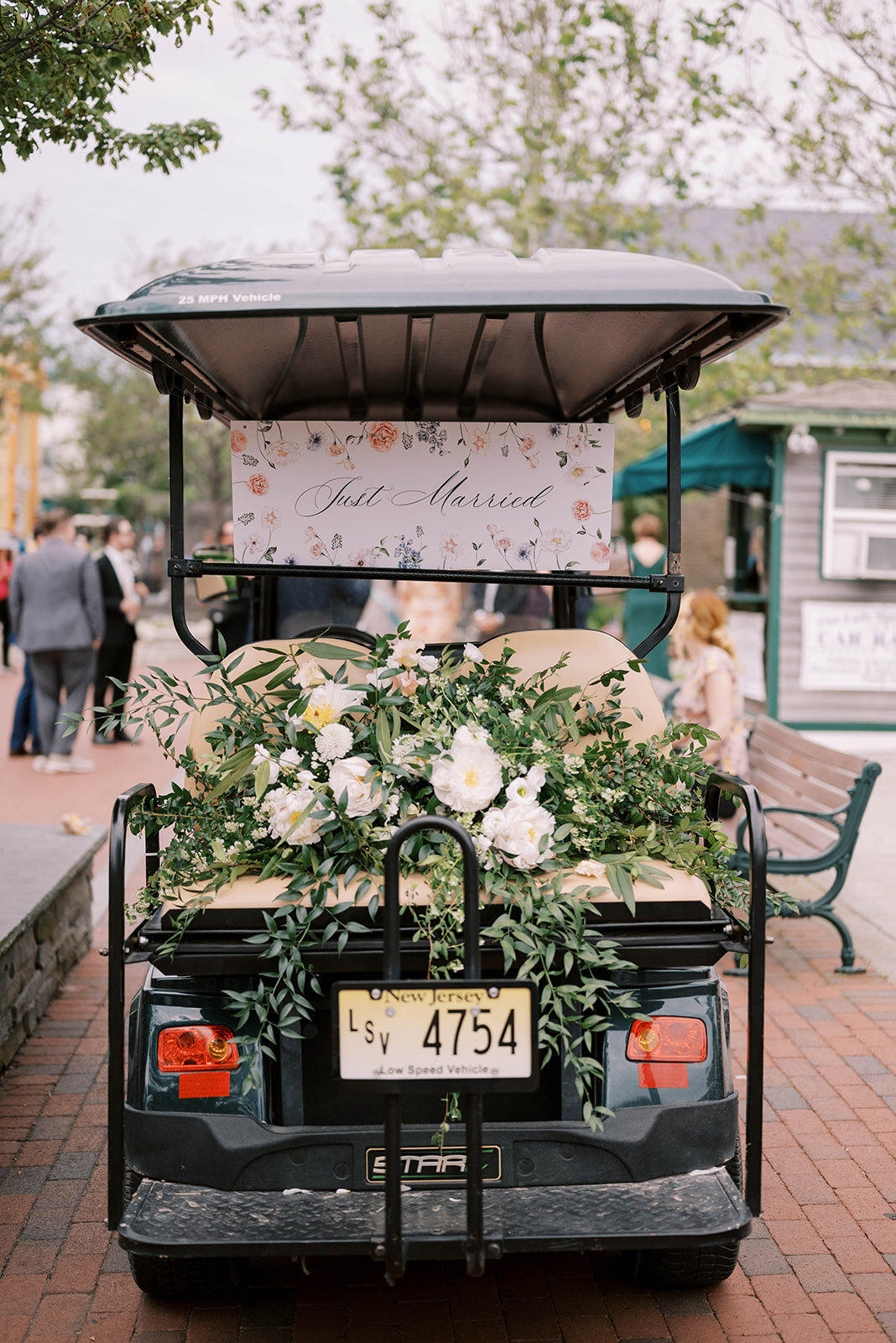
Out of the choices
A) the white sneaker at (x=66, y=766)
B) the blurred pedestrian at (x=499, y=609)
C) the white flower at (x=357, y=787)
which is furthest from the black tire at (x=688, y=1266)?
the white sneaker at (x=66, y=766)

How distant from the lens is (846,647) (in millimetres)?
11477

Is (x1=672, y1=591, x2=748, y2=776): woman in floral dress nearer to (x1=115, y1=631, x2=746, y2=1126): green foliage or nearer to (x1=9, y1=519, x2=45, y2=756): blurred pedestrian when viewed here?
(x1=115, y1=631, x2=746, y2=1126): green foliage

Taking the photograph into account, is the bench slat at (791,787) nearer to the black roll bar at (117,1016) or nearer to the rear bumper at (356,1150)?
the rear bumper at (356,1150)

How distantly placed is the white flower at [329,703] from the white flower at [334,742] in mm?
65

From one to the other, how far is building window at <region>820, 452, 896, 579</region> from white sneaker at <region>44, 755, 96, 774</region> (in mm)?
6951

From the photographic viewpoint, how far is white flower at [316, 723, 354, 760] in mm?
2828

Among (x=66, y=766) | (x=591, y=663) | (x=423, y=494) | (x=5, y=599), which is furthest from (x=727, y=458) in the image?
(x=5, y=599)

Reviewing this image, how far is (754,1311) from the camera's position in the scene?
3.02m

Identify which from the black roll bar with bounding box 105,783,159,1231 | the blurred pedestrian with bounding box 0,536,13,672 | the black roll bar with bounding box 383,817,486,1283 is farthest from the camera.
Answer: the blurred pedestrian with bounding box 0,536,13,672

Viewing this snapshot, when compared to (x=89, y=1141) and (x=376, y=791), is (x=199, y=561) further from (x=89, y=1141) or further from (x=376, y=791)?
(x=89, y=1141)

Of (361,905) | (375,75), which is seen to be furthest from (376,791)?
(375,75)

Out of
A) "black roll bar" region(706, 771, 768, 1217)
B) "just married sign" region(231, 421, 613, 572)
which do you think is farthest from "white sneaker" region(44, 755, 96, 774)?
"black roll bar" region(706, 771, 768, 1217)

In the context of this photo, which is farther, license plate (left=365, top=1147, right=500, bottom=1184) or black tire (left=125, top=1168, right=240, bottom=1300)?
black tire (left=125, top=1168, right=240, bottom=1300)

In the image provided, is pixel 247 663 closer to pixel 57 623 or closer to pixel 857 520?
pixel 57 623
